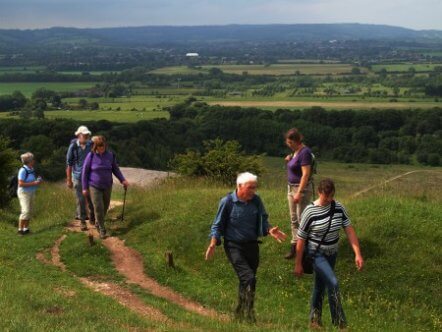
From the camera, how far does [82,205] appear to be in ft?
43.4

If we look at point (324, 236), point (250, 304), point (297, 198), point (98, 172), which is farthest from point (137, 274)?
point (324, 236)

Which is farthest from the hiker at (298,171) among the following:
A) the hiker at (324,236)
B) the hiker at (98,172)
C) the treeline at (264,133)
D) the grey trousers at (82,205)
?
the treeline at (264,133)

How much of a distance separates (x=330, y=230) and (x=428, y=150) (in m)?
64.8

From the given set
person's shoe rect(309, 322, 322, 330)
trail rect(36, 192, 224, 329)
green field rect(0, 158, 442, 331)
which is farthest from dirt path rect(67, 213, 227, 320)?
person's shoe rect(309, 322, 322, 330)

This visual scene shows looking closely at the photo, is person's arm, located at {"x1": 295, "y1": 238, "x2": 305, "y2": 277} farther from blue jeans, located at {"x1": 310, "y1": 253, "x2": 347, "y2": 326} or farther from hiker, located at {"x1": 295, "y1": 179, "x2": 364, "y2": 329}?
blue jeans, located at {"x1": 310, "y1": 253, "x2": 347, "y2": 326}

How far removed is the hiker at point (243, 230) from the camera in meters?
7.35

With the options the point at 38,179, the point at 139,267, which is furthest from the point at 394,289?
the point at 38,179

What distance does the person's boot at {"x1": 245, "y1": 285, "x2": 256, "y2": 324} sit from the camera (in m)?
7.43

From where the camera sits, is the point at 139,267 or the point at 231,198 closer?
the point at 231,198

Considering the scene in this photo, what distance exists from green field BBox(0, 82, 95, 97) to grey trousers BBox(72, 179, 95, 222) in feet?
368

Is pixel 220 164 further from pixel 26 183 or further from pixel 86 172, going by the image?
pixel 86 172

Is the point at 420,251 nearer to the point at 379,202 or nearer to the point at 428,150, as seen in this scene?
the point at 379,202

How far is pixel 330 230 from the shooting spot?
7.26 m

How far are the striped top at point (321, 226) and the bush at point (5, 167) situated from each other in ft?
34.3
